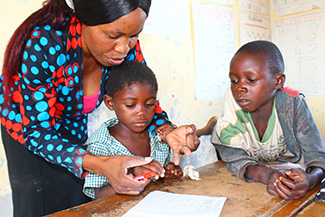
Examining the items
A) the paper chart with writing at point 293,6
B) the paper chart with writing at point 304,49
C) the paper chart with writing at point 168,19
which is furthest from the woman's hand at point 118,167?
the paper chart with writing at point 293,6

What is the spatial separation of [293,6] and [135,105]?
7.69 ft

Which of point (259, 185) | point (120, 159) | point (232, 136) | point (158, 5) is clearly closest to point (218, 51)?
point (158, 5)

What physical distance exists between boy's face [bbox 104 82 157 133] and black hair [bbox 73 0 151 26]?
391 mm

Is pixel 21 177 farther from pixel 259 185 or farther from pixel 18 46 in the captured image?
pixel 259 185

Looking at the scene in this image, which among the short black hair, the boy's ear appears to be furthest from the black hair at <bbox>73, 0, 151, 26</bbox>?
the boy's ear

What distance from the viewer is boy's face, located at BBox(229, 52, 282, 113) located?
4.17ft

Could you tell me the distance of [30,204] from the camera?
108cm

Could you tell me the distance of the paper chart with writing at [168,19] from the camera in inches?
73.8

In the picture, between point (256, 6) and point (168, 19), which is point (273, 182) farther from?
point (256, 6)

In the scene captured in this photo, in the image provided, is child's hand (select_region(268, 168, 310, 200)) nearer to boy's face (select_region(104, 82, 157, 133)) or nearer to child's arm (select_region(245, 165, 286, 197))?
child's arm (select_region(245, 165, 286, 197))

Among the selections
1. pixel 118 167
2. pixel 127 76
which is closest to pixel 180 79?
pixel 127 76

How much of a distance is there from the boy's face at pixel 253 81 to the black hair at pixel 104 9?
0.58m

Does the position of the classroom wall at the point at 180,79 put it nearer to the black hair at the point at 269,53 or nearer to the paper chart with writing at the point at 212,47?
the paper chart with writing at the point at 212,47

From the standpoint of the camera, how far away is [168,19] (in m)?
1.97
